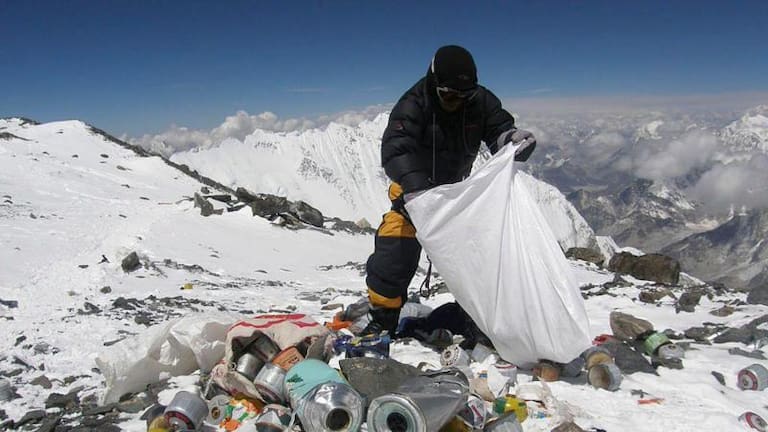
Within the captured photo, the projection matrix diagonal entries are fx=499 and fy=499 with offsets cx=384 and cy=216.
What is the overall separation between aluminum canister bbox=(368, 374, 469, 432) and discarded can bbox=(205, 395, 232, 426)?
1068mm

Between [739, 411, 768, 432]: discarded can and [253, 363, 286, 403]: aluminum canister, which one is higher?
[253, 363, 286, 403]: aluminum canister

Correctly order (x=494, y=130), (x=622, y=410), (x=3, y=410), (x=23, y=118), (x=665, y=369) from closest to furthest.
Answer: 1. (x=622, y=410)
2. (x=3, y=410)
3. (x=665, y=369)
4. (x=494, y=130)
5. (x=23, y=118)

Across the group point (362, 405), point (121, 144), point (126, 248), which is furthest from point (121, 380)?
point (121, 144)

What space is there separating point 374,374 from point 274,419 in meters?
0.67

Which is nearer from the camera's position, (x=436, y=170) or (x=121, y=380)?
(x=121, y=380)

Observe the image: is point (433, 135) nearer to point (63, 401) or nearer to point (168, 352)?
point (168, 352)

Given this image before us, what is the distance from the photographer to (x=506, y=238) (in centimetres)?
368

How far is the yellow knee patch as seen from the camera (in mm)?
4312

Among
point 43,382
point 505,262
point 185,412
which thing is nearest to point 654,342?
point 505,262

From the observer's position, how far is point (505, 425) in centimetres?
278

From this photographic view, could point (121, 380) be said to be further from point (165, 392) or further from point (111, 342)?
point (111, 342)

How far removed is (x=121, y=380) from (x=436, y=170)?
2.93 metres

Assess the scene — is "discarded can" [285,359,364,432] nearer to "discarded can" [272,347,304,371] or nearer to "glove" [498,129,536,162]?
"discarded can" [272,347,304,371]

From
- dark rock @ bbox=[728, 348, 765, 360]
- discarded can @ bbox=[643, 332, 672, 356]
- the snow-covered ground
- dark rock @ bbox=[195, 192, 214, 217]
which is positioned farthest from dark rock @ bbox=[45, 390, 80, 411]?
dark rock @ bbox=[195, 192, 214, 217]
